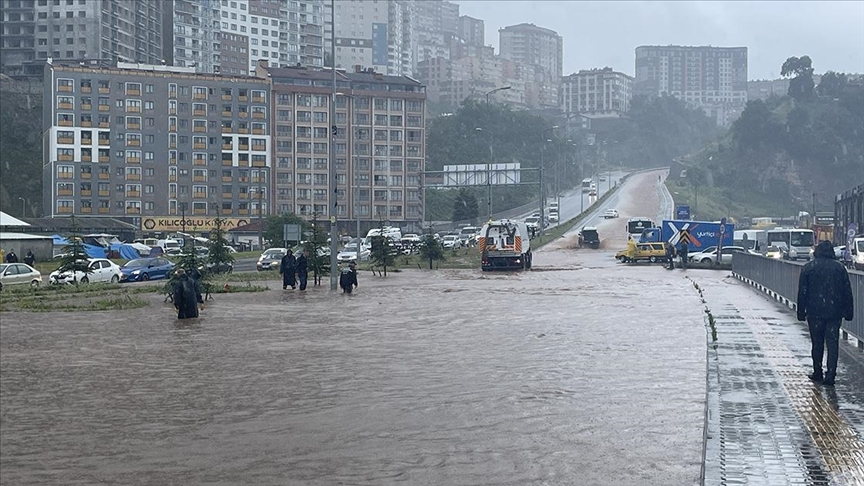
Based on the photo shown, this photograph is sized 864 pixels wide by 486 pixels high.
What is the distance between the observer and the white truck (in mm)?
54500

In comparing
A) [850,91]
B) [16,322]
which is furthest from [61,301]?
[850,91]

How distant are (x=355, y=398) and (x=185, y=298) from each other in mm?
12970

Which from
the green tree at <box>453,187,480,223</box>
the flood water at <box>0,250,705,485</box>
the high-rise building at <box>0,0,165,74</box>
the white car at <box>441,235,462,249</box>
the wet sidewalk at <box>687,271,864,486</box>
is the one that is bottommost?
the flood water at <box>0,250,705,485</box>

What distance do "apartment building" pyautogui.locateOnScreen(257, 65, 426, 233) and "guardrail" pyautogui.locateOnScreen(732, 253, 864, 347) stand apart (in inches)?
2746

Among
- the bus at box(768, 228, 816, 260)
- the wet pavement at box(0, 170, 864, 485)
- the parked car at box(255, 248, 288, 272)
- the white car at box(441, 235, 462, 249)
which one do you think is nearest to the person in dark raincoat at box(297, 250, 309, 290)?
the wet pavement at box(0, 170, 864, 485)

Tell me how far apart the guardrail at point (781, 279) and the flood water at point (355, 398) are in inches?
99.0

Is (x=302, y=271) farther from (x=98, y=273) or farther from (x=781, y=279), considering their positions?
(x=781, y=279)

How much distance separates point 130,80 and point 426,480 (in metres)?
99.2

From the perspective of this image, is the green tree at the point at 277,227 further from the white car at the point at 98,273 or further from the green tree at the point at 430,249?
the white car at the point at 98,273

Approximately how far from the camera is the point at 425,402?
12.6 m

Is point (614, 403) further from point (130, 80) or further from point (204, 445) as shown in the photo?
point (130, 80)

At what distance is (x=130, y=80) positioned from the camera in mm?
101375

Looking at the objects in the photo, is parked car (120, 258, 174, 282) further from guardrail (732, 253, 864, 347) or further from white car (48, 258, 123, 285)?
guardrail (732, 253, 864, 347)

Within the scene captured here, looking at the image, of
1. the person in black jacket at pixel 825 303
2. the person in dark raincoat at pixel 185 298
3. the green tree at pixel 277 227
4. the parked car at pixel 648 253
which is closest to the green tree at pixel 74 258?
the person in dark raincoat at pixel 185 298
